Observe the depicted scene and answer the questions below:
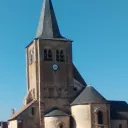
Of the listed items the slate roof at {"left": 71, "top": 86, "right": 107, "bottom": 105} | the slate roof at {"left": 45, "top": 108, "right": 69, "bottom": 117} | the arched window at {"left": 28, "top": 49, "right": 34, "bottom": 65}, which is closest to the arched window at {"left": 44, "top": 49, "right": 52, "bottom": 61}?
the arched window at {"left": 28, "top": 49, "right": 34, "bottom": 65}

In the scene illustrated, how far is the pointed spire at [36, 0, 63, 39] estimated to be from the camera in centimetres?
6394

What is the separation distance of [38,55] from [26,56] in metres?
4.59

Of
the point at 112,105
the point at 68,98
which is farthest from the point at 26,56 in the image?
the point at 112,105

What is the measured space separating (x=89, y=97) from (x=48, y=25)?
12.4 metres

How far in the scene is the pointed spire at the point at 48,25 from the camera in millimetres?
63938

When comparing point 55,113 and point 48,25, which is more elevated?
point 48,25

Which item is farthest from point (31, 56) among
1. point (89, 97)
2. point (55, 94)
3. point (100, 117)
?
point (100, 117)

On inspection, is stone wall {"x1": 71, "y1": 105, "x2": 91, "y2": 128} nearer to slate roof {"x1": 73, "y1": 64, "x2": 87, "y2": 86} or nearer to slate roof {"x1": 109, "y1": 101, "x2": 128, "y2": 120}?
slate roof {"x1": 109, "y1": 101, "x2": 128, "y2": 120}

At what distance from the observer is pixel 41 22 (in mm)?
64812

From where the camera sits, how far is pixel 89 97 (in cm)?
5962

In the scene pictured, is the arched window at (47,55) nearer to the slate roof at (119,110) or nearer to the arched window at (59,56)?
the arched window at (59,56)

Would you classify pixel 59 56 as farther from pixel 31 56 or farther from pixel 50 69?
pixel 31 56

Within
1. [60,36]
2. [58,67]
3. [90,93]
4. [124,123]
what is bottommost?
[124,123]

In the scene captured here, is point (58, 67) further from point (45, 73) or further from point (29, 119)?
point (29, 119)
